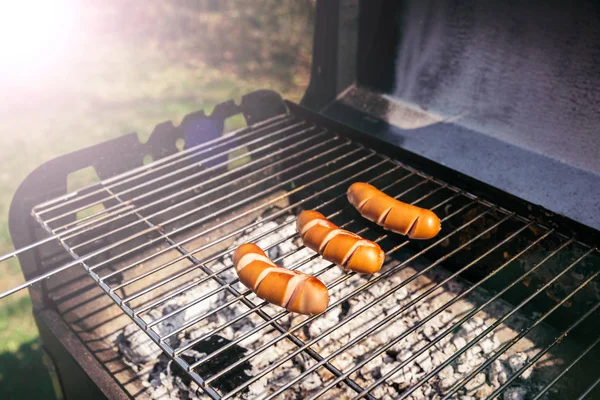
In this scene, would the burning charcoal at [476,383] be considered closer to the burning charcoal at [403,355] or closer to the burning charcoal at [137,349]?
the burning charcoal at [403,355]

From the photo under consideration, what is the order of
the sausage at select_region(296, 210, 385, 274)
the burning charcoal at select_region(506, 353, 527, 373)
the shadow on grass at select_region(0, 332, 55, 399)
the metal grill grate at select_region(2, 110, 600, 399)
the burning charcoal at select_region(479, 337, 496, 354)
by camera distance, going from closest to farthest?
the sausage at select_region(296, 210, 385, 274)
the metal grill grate at select_region(2, 110, 600, 399)
the burning charcoal at select_region(506, 353, 527, 373)
the burning charcoal at select_region(479, 337, 496, 354)
the shadow on grass at select_region(0, 332, 55, 399)

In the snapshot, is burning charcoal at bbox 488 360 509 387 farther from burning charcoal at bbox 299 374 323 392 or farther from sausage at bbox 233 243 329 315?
sausage at bbox 233 243 329 315

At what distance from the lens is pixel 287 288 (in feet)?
6.83

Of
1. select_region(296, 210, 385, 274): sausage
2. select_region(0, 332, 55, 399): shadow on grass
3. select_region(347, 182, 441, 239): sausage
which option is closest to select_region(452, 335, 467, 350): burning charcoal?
select_region(347, 182, 441, 239): sausage

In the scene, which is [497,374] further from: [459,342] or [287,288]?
[287,288]

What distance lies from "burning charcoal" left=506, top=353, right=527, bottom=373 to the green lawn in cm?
397

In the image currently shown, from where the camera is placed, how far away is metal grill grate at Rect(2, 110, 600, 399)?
2377 mm

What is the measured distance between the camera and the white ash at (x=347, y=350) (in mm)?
2453

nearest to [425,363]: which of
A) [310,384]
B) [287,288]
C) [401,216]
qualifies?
[310,384]

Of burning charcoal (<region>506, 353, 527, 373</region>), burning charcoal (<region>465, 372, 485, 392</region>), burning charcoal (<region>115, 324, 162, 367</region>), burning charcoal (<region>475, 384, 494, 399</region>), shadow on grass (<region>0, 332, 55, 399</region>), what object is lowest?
shadow on grass (<region>0, 332, 55, 399</region>)

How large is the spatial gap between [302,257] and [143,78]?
6.46m

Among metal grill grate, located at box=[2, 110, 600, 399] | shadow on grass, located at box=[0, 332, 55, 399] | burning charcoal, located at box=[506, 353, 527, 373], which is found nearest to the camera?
metal grill grate, located at box=[2, 110, 600, 399]

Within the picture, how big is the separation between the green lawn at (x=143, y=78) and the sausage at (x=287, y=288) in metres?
3.37

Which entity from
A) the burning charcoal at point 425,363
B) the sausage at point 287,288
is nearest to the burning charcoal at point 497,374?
the burning charcoal at point 425,363
